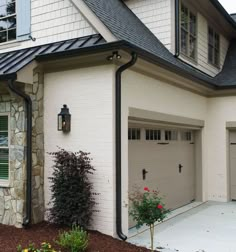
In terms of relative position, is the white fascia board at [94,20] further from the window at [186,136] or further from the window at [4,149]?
the window at [186,136]

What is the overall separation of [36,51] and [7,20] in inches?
76.1

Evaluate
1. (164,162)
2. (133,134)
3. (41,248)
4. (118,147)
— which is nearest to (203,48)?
(164,162)

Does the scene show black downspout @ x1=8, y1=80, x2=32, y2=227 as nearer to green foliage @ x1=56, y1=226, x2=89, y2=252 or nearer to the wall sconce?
the wall sconce

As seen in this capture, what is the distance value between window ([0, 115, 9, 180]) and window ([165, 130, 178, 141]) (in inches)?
163

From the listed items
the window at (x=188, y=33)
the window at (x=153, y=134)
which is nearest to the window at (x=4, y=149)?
the window at (x=153, y=134)

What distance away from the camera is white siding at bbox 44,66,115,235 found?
21.2 feet

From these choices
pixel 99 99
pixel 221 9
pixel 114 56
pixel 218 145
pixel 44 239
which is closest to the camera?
pixel 44 239

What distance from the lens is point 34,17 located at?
26.6 ft

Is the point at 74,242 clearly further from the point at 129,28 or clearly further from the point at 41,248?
the point at 129,28

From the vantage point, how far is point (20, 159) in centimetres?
680

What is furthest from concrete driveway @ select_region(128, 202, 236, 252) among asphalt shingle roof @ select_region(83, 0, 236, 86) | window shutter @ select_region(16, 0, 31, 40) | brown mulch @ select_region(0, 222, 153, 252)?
window shutter @ select_region(16, 0, 31, 40)

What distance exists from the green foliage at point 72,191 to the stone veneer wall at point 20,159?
23.1 inches

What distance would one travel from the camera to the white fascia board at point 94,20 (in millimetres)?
6688

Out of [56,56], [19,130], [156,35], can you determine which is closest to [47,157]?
[19,130]
